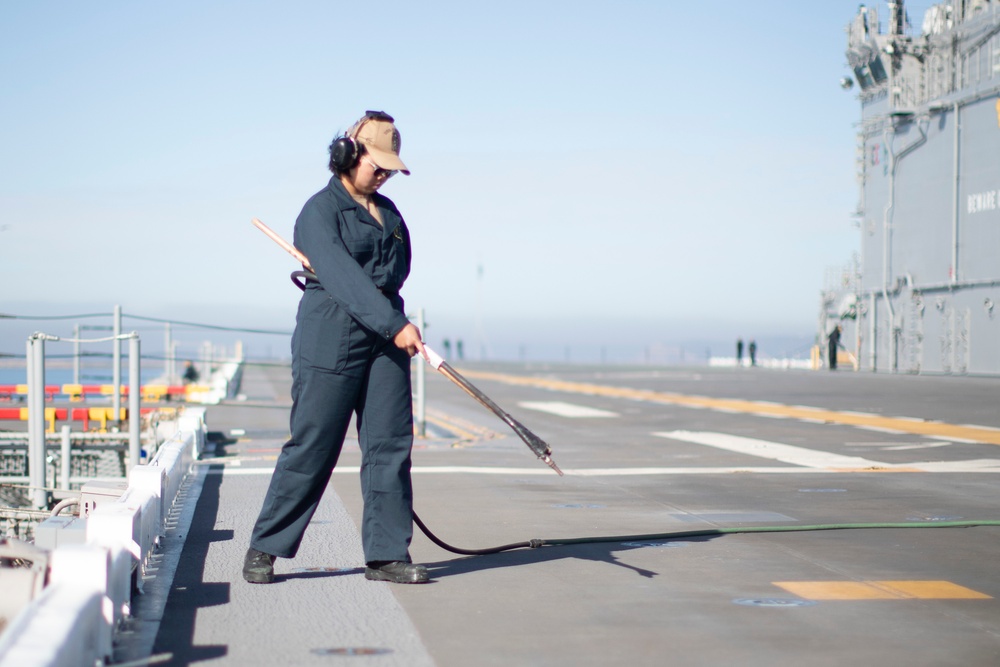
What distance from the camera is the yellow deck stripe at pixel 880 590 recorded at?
4.92 meters

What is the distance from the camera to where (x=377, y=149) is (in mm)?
5285

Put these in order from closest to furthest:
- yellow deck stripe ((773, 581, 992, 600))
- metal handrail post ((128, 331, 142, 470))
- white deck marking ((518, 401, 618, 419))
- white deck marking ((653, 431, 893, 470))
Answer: yellow deck stripe ((773, 581, 992, 600)), metal handrail post ((128, 331, 142, 470)), white deck marking ((653, 431, 893, 470)), white deck marking ((518, 401, 618, 419))

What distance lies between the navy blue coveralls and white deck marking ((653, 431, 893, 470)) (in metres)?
6.64

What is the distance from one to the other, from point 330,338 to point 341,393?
0.83ft

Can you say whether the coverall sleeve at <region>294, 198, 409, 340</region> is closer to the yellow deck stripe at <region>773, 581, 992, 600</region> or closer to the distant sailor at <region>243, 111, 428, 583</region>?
the distant sailor at <region>243, 111, 428, 583</region>

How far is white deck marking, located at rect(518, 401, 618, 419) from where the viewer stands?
20.1 metres

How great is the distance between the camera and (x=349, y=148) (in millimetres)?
5223

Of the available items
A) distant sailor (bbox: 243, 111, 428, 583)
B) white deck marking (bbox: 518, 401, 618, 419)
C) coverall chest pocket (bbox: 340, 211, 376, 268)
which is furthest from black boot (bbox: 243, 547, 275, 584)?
white deck marking (bbox: 518, 401, 618, 419)

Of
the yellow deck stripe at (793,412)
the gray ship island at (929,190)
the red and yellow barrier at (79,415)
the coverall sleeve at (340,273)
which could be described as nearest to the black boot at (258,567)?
the coverall sleeve at (340,273)

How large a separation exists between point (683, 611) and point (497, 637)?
34.3 inches

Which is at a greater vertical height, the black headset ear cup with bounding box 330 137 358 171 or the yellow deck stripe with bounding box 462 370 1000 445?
the black headset ear cup with bounding box 330 137 358 171

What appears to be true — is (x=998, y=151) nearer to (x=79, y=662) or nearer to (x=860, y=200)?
(x=860, y=200)

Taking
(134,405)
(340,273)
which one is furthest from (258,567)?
(134,405)

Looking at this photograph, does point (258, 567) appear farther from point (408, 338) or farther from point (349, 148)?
point (349, 148)
